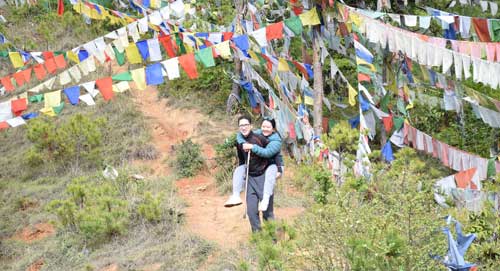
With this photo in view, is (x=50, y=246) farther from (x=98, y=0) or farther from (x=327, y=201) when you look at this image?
(x=98, y=0)

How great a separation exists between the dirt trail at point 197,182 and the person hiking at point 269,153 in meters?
1.16

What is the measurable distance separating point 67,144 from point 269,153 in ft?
20.2

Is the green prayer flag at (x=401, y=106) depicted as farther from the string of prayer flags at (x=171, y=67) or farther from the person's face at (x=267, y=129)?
the person's face at (x=267, y=129)

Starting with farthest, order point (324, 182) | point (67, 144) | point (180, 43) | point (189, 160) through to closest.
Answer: point (180, 43) < point (67, 144) < point (189, 160) < point (324, 182)

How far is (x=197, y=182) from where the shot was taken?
10.1m

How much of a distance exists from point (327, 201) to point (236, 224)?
3.06 m

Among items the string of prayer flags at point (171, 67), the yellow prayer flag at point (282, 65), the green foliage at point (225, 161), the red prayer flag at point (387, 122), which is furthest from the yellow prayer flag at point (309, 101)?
the string of prayer flags at point (171, 67)

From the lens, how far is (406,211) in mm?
A: 4488

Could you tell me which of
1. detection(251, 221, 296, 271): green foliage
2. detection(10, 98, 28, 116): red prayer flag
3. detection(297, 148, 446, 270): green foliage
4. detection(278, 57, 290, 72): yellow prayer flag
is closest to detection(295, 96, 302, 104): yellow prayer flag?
detection(278, 57, 290, 72): yellow prayer flag

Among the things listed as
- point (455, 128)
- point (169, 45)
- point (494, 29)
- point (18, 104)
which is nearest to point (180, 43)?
point (169, 45)

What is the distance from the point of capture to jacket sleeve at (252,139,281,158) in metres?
6.12

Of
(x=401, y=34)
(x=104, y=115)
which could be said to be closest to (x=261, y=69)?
(x=104, y=115)

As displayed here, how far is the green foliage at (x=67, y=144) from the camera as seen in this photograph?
1112 centimetres

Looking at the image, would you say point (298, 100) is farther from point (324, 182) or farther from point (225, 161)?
point (324, 182)
